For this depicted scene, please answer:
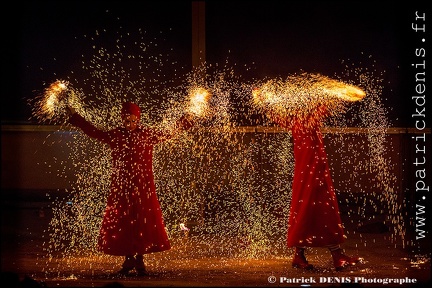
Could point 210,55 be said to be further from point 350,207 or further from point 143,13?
point 350,207

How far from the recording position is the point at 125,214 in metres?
6.36

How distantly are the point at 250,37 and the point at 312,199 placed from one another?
13.7 ft

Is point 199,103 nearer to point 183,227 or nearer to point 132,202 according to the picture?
point 132,202

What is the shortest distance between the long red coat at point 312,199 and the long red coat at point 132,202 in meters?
1.34

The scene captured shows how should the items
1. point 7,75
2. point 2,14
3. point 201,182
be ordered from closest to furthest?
point 2,14 < point 201,182 < point 7,75

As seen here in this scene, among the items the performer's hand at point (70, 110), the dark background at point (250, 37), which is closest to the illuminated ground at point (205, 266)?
the performer's hand at point (70, 110)

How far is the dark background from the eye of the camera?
9.84 m

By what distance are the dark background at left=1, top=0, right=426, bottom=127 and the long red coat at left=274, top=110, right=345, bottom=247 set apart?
3.38m

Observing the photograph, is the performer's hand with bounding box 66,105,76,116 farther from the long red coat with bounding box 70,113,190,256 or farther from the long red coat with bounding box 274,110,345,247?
the long red coat with bounding box 274,110,345,247

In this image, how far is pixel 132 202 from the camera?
6375 millimetres

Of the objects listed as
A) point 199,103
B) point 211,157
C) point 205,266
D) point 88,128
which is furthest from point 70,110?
point 211,157

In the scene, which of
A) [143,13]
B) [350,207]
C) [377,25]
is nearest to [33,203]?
[143,13]

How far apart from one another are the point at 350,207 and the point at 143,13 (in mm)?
4338

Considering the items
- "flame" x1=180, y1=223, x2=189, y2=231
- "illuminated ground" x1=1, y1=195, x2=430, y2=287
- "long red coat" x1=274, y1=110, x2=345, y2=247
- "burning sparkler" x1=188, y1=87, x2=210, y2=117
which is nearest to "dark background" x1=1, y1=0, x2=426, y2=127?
"flame" x1=180, y1=223, x2=189, y2=231
